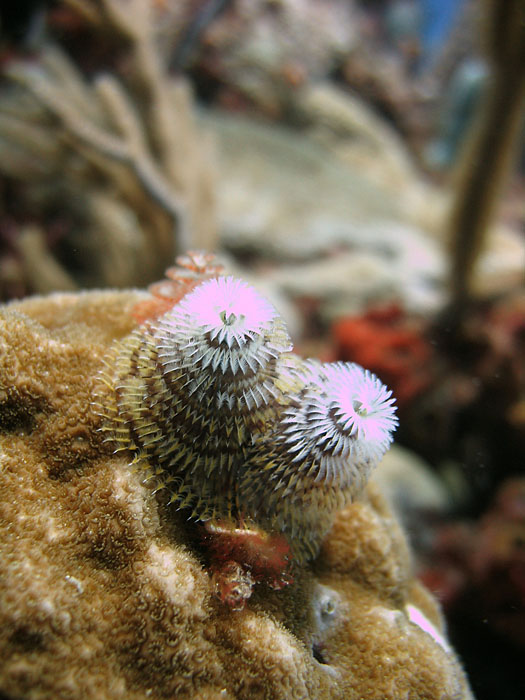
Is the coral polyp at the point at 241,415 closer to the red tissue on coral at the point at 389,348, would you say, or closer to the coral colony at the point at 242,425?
the coral colony at the point at 242,425

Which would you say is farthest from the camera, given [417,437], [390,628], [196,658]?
[417,437]

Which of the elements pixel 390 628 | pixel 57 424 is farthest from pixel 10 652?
pixel 390 628

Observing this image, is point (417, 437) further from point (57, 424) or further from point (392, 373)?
point (57, 424)

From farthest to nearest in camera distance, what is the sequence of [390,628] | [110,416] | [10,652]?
[390,628], [110,416], [10,652]

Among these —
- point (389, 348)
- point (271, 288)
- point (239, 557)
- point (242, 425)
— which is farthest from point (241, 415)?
point (271, 288)

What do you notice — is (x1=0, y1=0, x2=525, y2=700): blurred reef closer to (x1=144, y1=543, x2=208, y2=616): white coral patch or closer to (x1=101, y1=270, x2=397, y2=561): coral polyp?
(x1=144, y1=543, x2=208, y2=616): white coral patch

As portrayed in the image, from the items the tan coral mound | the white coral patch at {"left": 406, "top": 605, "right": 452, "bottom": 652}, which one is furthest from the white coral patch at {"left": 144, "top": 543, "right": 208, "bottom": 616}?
the white coral patch at {"left": 406, "top": 605, "right": 452, "bottom": 652}
